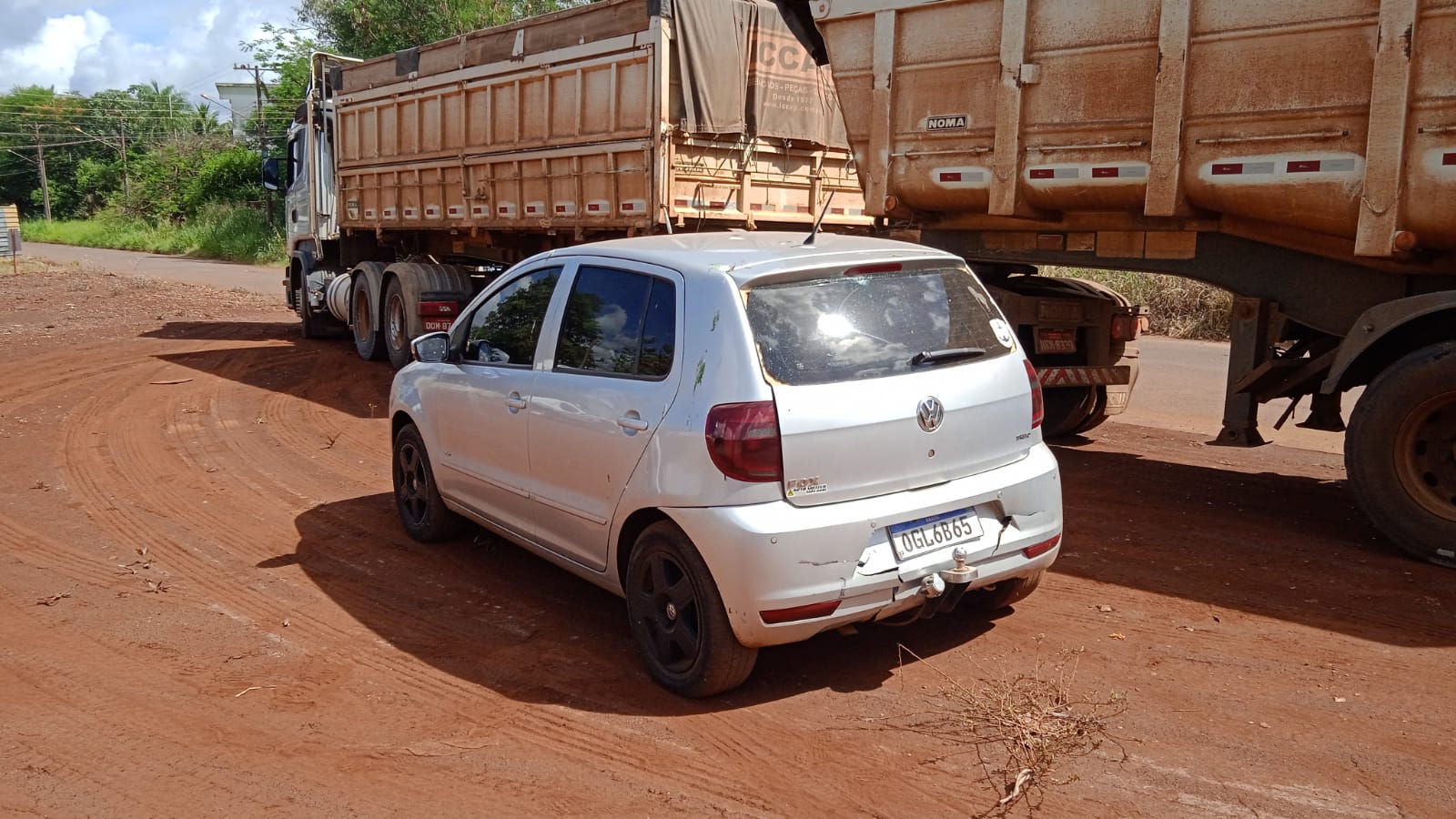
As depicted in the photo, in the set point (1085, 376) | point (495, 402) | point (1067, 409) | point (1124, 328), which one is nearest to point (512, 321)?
point (495, 402)

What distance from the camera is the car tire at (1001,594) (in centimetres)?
489

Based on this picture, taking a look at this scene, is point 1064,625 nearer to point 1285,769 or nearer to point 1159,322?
point 1285,769

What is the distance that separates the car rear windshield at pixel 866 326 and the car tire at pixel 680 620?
762mm

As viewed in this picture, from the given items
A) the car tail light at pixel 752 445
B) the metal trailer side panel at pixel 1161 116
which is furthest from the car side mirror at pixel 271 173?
the car tail light at pixel 752 445

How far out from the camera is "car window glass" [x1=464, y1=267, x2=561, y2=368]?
534 cm

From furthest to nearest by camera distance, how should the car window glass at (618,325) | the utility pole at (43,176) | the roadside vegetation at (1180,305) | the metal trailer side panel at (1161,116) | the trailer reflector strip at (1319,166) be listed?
the utility pole at (43,176) → the roadside vegetation at (1180,305) → the trailer reflector strip at (1319,166) → the metal trailer side panel at (1161,116) → the car window glass at (618,325)

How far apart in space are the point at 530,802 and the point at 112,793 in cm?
130

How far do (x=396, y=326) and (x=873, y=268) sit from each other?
33.3ft

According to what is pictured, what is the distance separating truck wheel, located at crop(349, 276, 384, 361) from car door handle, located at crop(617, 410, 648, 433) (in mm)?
10134

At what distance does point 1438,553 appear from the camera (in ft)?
18.7

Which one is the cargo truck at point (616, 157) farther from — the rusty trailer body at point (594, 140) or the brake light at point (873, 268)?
the brake light at point (873, 268)

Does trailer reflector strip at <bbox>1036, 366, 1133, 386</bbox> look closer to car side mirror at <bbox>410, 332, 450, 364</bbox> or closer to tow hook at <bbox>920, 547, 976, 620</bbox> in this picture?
tow hook at <bbox>920, 547, 976, 620</bbox>

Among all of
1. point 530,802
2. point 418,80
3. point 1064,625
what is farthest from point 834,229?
point 530,802

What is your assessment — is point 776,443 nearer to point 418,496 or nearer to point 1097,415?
point 418,496
